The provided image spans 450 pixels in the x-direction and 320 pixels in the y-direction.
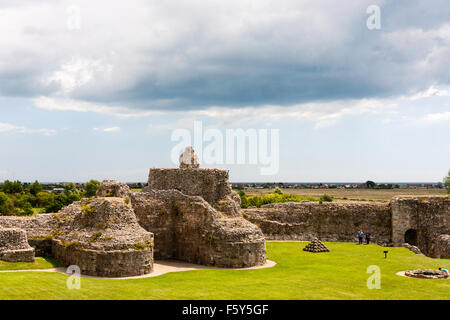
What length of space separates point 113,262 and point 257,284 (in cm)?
756

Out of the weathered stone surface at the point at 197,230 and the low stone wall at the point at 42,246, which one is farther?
the low stone wall at the point at 42,246

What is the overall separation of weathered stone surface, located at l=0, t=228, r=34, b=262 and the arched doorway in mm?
32411

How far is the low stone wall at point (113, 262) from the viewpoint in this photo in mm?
22812

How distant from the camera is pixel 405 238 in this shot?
42.4 meters

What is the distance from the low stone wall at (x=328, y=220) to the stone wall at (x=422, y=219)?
1.27 meters

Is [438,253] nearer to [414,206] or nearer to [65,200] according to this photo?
[414,206]

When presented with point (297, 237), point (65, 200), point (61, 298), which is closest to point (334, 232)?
point (297, 237)

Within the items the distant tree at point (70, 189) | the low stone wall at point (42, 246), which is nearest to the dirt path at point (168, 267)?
the low stone wall at point (42, 246)

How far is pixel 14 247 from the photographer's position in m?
24.5

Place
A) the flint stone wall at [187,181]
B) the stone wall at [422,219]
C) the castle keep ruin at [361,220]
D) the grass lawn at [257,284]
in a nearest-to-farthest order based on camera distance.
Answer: the grass lawn at [257,284] → the flint stone wall at [187,181] → the stone wall at [422,219] → the castle keep ruin at [361,220]

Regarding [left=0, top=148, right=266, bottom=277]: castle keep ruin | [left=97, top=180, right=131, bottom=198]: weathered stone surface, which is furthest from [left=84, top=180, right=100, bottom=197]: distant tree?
[left=97, top=180, right=131, bottom=198]: weathered stone surface

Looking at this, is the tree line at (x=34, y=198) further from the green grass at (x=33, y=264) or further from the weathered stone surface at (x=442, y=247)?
the weathered stone surface at (x=442, y=247)

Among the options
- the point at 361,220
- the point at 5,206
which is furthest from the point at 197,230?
the point at 5,206

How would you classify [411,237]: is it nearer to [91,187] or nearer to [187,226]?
[187,226]
